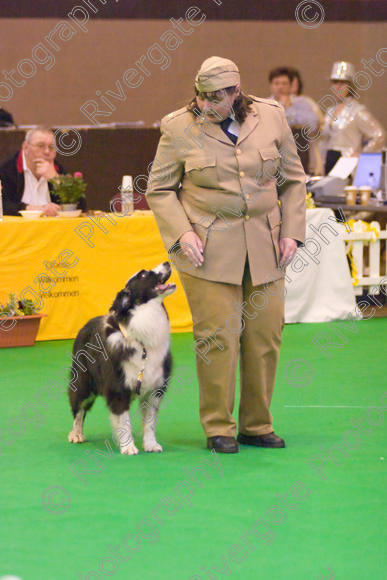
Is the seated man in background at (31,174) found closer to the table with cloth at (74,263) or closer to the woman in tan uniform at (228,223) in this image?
the table with cloth at (74,263)

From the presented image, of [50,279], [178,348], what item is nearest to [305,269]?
[178,348]

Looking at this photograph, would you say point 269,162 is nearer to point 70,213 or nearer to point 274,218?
point 274,218

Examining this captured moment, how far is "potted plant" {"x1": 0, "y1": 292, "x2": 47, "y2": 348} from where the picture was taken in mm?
6422

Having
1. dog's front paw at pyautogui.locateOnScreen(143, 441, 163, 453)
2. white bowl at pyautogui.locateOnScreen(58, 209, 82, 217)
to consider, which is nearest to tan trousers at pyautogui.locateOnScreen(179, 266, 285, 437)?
dog's front paw at pyautogui.locateOnScreen(143, 441, 163, 453)

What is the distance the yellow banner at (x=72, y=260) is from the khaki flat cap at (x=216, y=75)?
2.91 meters

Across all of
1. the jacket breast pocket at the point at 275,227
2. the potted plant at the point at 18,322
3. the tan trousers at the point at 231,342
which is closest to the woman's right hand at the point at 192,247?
the tan trousers at the point at 231,342

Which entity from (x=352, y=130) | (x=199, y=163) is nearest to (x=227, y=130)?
(x=199, y=163)

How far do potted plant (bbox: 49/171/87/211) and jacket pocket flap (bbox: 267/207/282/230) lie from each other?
9.66 ft

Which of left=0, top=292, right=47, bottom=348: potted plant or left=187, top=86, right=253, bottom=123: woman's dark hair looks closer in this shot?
left=187, top=86, right=253, bottom=123: woman's dark hair

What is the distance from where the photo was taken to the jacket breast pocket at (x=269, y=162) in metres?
3.95

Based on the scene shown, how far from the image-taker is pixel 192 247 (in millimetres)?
3893

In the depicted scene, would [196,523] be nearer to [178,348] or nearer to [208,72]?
[208,72]

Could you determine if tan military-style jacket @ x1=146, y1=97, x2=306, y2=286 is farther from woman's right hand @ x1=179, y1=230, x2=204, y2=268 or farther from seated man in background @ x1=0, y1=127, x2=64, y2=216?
seated man in background @ x1=0, y1=127, x2=64, y2=216

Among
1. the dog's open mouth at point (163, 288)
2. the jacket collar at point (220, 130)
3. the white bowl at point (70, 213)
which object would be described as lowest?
the dog's open mouth at point (163, 288)
